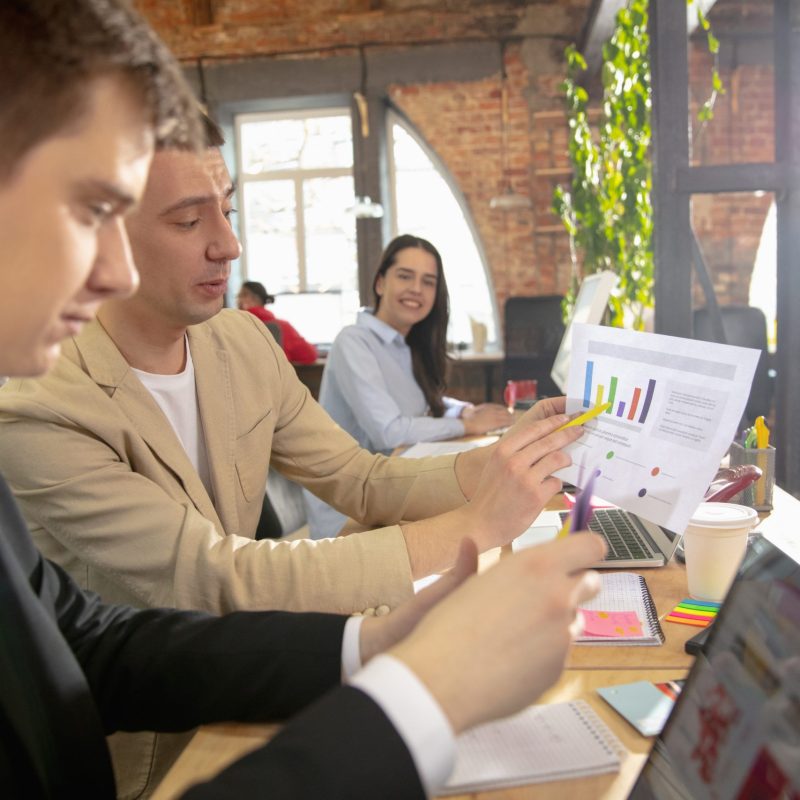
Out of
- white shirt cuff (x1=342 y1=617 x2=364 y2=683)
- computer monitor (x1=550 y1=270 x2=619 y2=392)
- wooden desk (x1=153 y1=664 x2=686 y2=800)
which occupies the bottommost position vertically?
wooden desk (x1=153 y1=664 x2=686 y2=800)

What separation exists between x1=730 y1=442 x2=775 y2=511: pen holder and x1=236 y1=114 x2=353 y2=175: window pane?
680 cm

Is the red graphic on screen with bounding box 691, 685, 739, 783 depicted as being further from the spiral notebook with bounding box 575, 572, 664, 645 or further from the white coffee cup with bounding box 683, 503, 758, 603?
the white coffee cup with bounding box 683, 503, 758, 603

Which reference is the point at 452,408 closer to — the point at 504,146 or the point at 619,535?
the point at 619,535

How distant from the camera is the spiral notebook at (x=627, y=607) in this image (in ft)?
3.58

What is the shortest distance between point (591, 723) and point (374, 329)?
2.73 m

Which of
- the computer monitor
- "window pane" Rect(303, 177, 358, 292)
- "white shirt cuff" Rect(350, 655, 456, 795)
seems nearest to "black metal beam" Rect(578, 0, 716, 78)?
the computer monitor

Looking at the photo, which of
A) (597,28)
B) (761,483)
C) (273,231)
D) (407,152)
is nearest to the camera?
(761,483)

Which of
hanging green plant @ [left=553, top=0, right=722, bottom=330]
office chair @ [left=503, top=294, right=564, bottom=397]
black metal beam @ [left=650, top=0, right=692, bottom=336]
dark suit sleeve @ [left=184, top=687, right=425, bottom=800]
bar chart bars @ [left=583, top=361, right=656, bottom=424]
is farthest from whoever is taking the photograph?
office chair @ [left=503, top=294, right=564, bottom=397]

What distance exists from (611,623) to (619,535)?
1.35 feet

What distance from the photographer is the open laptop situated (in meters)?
1.39

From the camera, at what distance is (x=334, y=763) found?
580 millimetres

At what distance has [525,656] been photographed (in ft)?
1.96

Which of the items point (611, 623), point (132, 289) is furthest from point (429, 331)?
point (132, 289)

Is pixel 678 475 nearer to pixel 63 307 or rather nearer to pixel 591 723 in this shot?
pixel 591 723
